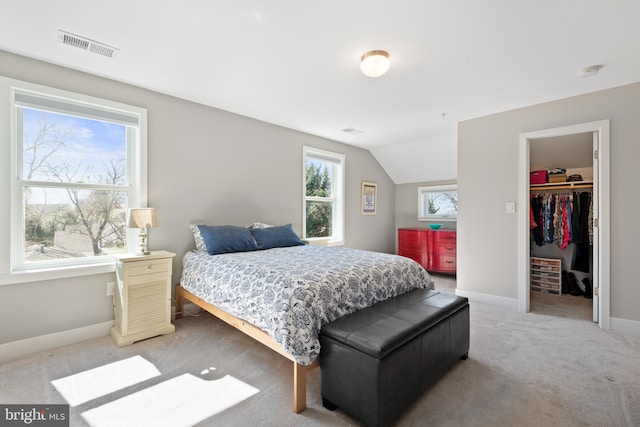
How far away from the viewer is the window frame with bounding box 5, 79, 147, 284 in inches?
90.5

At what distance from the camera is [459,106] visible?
10.9 feet

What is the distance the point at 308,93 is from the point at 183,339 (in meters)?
2.64

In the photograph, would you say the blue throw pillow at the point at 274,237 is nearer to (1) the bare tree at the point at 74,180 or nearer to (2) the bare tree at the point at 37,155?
(1) the bare tree at the point at 74,180

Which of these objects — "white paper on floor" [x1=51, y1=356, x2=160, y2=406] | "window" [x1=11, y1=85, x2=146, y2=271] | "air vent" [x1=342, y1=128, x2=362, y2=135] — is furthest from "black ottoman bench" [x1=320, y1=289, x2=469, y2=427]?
"air vent" [x1=342, y1=128, x2=362, y2=135]

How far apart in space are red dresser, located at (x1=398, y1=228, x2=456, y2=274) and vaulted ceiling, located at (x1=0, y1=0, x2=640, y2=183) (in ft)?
7.62

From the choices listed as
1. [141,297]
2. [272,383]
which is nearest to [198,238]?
[141,297]

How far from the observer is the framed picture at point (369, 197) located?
17.8 ft

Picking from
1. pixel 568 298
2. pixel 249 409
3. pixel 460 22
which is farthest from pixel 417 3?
pixel 568 298

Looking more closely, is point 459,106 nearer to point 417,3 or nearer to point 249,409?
point 417,3

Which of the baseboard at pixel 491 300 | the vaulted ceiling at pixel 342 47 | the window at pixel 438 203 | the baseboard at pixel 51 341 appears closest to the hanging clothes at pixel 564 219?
the baseboard at pixel 491 300

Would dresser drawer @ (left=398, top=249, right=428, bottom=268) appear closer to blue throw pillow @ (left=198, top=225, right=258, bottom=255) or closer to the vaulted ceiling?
the vaulted ceiling

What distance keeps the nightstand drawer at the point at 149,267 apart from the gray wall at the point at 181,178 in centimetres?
40

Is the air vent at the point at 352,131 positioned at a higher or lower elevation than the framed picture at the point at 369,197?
higher

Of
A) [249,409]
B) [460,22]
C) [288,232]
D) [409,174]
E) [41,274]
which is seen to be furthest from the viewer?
[409,174]
